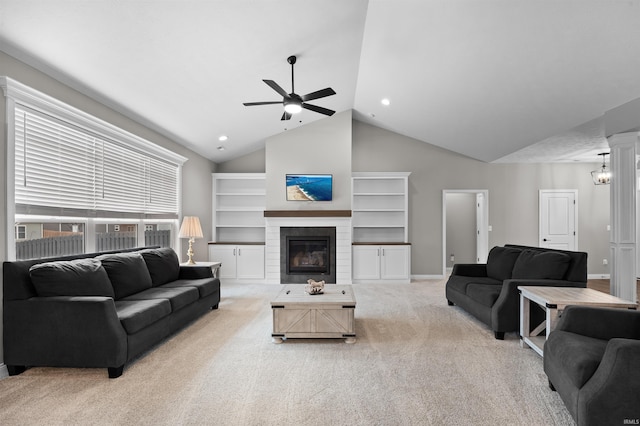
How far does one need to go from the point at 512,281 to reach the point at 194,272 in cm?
395

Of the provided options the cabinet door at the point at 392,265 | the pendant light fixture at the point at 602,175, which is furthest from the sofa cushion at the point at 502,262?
the pendant light fixture at the point at 602,175

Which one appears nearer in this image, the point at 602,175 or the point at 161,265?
the point at 161,265

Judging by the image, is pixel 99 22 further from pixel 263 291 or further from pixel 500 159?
pixel 500 159

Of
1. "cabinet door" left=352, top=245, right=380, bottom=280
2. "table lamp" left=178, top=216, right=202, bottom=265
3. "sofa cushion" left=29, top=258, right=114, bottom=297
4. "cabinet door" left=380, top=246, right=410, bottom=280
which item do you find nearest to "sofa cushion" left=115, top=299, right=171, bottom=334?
"sofa cushion" left=29, top=258, right=114, bottom=297

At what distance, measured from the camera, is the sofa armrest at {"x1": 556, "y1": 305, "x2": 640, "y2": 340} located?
255 cm

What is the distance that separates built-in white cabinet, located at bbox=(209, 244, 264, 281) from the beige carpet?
10.3 ft

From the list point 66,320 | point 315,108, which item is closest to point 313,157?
point 315,108

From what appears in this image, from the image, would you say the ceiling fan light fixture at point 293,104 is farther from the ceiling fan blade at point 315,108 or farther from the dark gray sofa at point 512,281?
the dark gray sofa at point 512,281

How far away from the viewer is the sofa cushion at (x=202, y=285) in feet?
15.2

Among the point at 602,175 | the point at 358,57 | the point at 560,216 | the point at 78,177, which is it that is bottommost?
the point at 560,216

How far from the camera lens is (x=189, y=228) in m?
5.86

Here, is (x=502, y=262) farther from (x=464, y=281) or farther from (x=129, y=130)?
(x=129, y=130)

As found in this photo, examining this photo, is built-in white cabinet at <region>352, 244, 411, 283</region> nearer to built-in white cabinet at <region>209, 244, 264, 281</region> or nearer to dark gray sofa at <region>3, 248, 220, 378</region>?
built-in white cabinet at <region>209, 244, 264, 281</region>

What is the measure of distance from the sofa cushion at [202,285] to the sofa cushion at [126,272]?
385 mm
